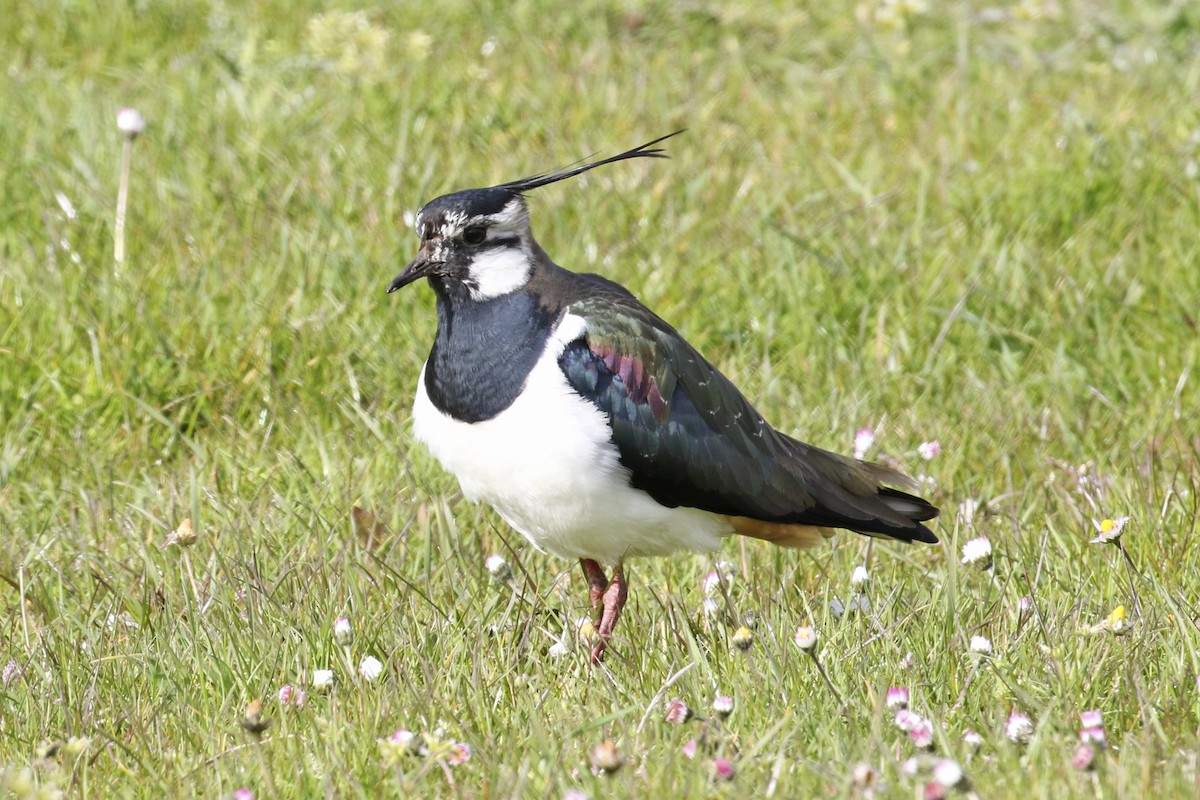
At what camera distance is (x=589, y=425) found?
3.93m

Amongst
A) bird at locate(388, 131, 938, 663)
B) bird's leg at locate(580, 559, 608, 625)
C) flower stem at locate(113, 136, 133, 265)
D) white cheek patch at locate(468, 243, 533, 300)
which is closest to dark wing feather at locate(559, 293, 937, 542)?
bird at locate(388, 131, 938, 663)

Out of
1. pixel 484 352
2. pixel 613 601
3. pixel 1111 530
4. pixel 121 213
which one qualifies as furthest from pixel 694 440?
pixel 121 213

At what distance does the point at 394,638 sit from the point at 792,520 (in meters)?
1.06

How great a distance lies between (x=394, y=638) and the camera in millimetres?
3734

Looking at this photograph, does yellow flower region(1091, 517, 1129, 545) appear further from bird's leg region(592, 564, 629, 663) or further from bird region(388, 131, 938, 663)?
bird's leg region(592, 564, 629, 663)

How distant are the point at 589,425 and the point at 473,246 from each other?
561mm

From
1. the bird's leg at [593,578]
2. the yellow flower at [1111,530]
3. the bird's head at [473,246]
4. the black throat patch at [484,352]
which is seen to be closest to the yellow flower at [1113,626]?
the yellow flower at [1111,530]

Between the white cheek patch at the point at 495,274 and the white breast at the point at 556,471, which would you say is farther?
the white cheek patch at the point at 495,274

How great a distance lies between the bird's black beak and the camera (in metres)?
4.10

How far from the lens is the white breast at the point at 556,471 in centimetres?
389

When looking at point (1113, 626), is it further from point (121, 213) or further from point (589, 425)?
point (121, 213)

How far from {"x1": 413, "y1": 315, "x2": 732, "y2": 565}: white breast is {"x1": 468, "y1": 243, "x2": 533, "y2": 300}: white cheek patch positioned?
0.58 feet

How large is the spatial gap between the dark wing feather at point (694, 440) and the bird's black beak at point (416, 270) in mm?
362

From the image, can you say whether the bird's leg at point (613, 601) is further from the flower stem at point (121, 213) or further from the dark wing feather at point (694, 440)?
the flower stem at point (121, 213)
